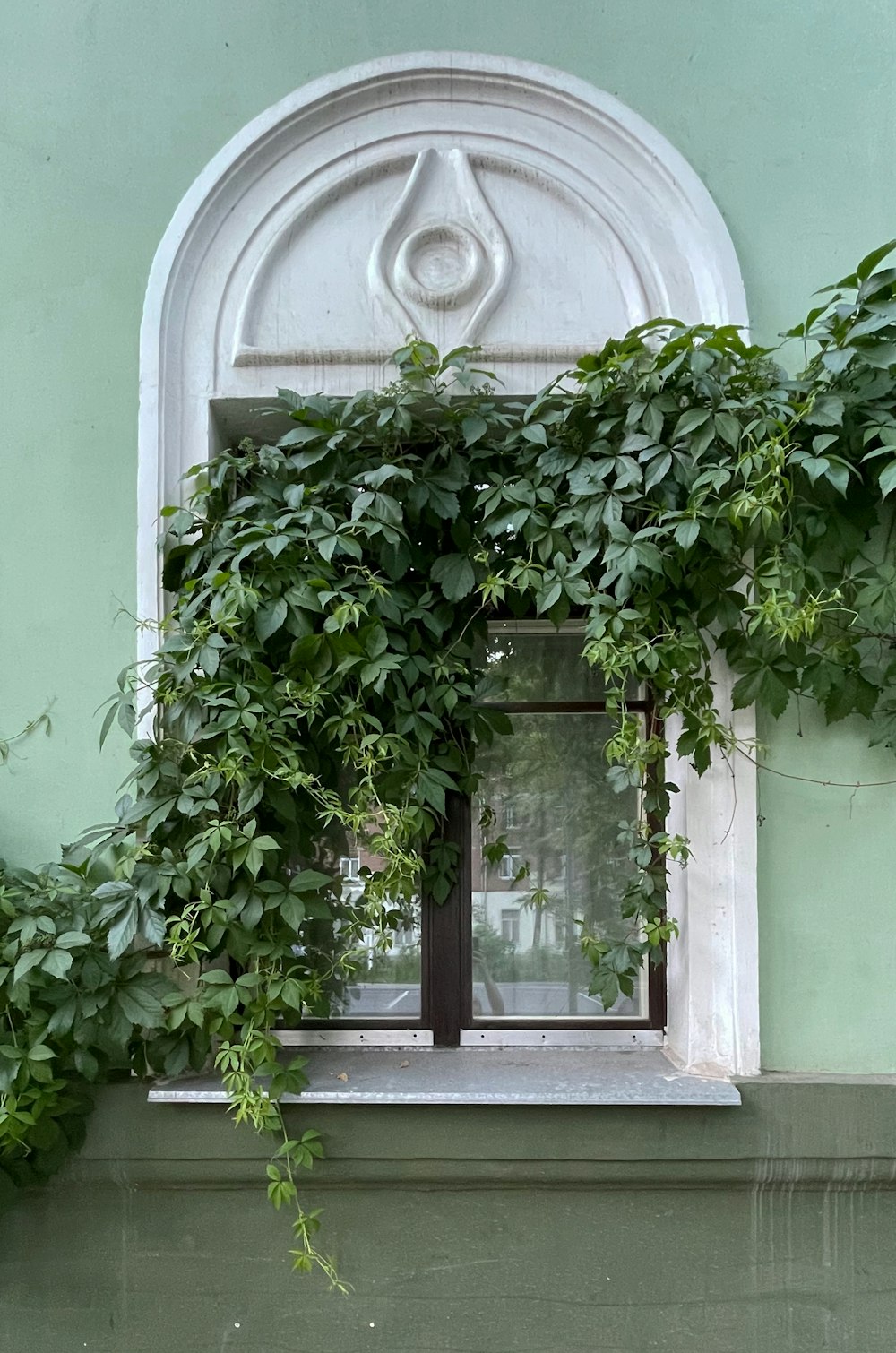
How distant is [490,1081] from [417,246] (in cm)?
240

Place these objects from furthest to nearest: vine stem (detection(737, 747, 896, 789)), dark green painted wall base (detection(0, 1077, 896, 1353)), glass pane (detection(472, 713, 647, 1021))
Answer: glass pane (detection(472, 713, 647, 1021)) → vine stem (detection(737, 747, 896, 789)) → dark green painted wall base (detection(0, 1077, 896, 1353))

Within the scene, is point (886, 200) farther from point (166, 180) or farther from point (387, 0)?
point (166, 180)

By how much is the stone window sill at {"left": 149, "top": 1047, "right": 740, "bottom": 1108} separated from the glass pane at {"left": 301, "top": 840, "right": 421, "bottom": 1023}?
0.37 ft

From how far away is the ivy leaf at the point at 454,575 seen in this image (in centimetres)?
260

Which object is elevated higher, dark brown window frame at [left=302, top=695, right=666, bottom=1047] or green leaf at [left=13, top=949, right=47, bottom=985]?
green leaf at [left=13, top=949, right=47, bottom=985]

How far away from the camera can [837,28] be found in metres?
2.71

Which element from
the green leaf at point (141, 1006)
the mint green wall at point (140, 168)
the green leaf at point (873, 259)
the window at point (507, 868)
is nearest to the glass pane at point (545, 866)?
the window at point (507, 868)

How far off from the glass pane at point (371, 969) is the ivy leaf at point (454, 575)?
2.73ft

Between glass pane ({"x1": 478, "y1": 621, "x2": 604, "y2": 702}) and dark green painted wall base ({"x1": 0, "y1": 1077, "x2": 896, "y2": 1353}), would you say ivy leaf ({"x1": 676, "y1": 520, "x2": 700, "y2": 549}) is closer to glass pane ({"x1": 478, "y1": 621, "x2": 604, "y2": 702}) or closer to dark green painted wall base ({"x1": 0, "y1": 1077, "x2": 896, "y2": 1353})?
glass pane ({"x1": 478, "y1": 621, "x2": 604, "y2": 702})

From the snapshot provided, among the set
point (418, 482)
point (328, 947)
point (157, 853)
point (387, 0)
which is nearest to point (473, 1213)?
point (328, 947)

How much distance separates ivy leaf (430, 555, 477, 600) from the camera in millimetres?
2600

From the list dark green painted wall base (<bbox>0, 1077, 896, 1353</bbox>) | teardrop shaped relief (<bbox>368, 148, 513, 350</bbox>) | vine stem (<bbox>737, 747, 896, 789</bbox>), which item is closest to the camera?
dark green painted wall base (<bbox>0, 1077, 896, 1353</bbox>)

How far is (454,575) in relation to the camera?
2.62m

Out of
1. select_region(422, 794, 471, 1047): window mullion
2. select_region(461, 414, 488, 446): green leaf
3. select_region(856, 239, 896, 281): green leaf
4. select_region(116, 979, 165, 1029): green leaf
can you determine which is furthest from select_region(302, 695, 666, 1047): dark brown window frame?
select_region(856, 239, 896, 281): green leaf
